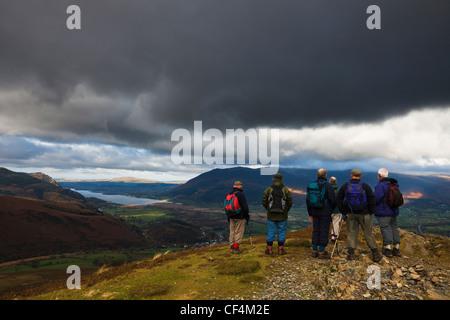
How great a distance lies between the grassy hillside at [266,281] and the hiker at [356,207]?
87 centimetres

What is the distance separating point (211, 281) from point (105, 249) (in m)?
165

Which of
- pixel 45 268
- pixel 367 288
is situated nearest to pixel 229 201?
pixel 367 288

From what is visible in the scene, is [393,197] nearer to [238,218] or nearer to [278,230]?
[278,230]

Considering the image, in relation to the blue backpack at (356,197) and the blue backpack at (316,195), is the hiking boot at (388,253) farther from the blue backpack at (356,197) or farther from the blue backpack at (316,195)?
the blue backpack at (316,195)

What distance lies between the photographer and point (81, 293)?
797 centimetres

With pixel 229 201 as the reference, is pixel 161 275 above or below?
below

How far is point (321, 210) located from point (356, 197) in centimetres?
167

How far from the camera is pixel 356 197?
10.2 meters

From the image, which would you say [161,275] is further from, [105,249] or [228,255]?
[105,249]

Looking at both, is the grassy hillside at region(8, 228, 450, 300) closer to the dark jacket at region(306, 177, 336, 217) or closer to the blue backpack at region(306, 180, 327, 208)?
the dark jacket at region(306, 177, 336, 217)

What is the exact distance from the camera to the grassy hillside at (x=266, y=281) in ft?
23.2

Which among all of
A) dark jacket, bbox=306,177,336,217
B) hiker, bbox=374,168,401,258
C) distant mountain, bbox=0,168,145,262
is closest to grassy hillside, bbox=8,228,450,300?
hiker, bbox=374,168,401,258
